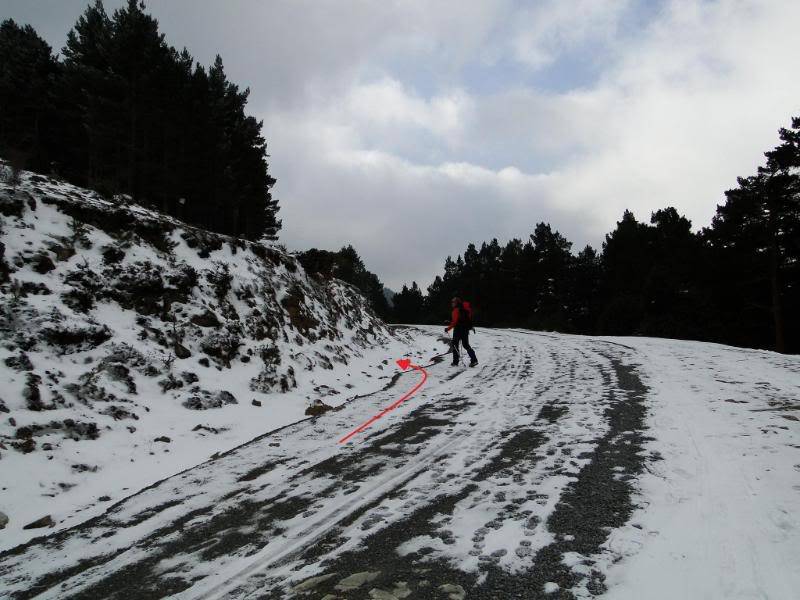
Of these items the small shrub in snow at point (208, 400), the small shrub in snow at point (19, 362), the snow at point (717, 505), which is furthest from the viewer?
the small shrub in snow at point (208, 400)

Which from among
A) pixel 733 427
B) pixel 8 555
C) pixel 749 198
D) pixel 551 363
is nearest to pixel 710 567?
pixel 733 427

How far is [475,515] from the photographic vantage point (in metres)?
3.42

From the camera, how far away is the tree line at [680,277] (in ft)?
75.3

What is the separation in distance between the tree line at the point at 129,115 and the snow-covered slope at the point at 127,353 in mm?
8653

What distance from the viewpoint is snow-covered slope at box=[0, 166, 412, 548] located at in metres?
4.86

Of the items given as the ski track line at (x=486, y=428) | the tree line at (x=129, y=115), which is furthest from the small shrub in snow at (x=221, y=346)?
the tree line at (x=129, y=115)

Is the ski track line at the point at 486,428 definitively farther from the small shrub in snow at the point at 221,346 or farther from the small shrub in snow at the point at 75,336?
the small shrub in snow at the point at 75,336

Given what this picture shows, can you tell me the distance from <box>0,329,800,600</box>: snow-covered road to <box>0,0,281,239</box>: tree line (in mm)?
15604

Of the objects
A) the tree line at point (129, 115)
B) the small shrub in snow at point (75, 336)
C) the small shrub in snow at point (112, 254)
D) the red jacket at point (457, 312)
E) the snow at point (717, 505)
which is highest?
the tree line at point (129, 115)

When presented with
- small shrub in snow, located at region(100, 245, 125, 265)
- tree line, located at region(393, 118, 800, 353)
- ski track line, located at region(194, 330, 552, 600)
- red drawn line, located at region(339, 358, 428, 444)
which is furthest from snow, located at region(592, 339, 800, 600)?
tree line, located at region(393, 118, 800, 353)

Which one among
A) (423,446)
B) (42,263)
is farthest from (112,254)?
(423,446)

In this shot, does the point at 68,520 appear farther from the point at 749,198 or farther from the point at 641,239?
the point at 641,239

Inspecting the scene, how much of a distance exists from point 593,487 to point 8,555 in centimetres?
486

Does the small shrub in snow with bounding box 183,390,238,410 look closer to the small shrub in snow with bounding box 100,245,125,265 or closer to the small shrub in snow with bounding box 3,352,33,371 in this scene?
the small shrub in snow with bounding box 3,352,33,371
